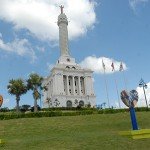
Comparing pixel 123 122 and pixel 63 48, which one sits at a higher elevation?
pixel 63 48

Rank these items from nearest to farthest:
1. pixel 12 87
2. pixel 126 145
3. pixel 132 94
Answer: pixel 126 145
pixel 132 94
pixel 12 87

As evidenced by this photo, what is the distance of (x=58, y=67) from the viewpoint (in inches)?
4968

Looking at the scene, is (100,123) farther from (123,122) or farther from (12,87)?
(12,87)

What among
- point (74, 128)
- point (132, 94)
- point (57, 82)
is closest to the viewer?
point (132, 94)

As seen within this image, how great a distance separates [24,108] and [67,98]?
116 ft

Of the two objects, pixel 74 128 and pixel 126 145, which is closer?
pixel 126 145

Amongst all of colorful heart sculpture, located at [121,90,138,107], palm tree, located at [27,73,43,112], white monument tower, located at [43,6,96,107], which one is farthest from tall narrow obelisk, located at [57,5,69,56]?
colorful heart sculpture, located at [121,90,138,107]

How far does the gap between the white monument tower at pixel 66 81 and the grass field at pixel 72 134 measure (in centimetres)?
7147

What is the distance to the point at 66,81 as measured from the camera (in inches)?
5064

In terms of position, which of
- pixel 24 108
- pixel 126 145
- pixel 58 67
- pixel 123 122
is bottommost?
pixel 126 145

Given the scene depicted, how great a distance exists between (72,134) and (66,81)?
94180 mm

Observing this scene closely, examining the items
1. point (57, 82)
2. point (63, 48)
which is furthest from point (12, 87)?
point (63, 48)

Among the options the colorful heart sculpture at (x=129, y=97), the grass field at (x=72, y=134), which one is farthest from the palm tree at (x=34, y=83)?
the colorful heart sculpture at (x=129, y=97)

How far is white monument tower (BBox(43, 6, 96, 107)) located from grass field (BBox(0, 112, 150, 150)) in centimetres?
7147
